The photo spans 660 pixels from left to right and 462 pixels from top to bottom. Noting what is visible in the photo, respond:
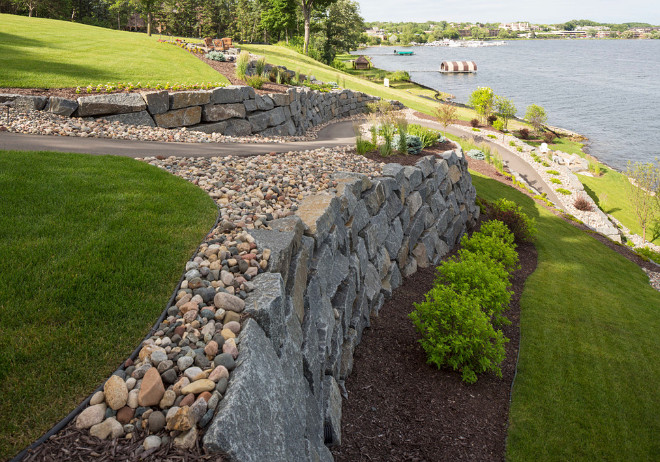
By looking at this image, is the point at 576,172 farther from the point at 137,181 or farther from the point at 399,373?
the point at 137,181

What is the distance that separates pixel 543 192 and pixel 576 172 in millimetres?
8930

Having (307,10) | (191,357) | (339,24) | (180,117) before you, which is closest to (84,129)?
(180,117)

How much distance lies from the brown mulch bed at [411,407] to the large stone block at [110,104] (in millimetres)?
8837

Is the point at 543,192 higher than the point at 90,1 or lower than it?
lower

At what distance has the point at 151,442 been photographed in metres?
2.55

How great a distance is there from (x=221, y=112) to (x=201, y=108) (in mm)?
728

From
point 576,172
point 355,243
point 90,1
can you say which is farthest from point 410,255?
point 90,1

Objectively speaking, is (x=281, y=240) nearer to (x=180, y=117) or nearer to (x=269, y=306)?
(x=269, y=306)

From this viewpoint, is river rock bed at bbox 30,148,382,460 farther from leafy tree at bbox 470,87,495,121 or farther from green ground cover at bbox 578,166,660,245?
leafy tree at bbox 470,87,495,121

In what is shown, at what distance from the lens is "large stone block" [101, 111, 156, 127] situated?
11.0m

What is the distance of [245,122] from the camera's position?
14.7m

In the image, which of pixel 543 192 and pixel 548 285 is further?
pixel 543 192

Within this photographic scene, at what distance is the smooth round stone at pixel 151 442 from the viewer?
253 cm

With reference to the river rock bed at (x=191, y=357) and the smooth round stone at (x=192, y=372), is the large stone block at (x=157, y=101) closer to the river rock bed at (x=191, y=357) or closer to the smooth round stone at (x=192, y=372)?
the river rock bed at (x=191, y=357)
